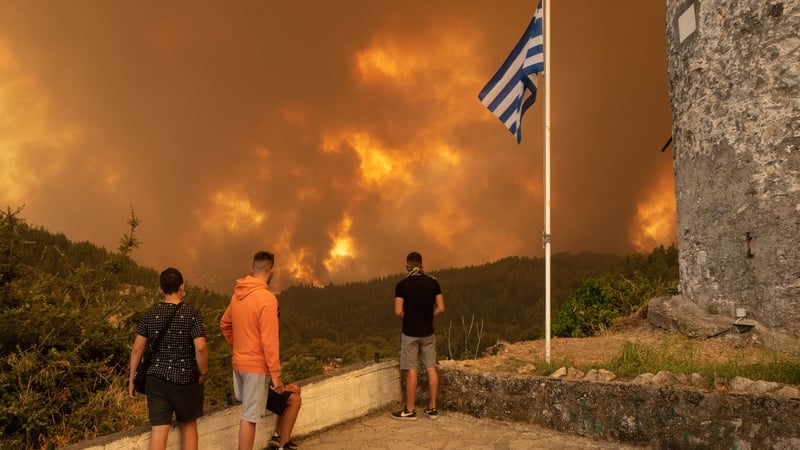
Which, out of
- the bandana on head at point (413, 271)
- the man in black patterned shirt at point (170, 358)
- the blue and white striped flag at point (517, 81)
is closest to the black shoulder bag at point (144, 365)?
the man in black patterned shirt at point (170, 358)

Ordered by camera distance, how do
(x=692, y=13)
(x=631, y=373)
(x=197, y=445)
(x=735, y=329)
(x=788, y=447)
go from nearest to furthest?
(x=788, y=447) < (x=197, y=445) < (x=631, y=373) < (x=735, y=329) < (x=692, y=13)

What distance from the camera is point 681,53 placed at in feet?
39.3

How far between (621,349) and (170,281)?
6.84 m

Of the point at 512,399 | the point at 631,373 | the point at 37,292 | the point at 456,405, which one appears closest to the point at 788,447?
the point at 631,373

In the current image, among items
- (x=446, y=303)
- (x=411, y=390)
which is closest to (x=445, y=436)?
(x=411, y=390)

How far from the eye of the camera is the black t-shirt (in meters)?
7.93

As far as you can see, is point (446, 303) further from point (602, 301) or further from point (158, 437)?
point (158, 437)

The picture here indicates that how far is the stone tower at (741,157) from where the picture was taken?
9.91m

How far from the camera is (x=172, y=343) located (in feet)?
18.4

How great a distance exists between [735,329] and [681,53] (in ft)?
16.3

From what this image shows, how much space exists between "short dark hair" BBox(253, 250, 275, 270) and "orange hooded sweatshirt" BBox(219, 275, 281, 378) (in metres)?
0.12

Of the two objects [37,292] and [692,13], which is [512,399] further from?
[692,13]

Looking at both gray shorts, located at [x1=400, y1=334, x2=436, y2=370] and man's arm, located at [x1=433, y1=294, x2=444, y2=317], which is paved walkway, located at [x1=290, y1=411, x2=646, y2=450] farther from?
man's arm, located at [x1=433, y1=294, x2=444, y2=317]

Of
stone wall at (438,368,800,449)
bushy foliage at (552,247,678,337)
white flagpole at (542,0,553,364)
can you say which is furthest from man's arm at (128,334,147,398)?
bushy foliage at (552,247,678,337)
